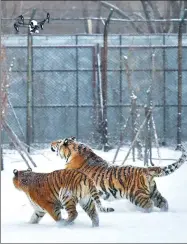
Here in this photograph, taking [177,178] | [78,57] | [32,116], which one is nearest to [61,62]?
[78,57]

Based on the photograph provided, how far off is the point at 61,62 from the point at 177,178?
4.92ft

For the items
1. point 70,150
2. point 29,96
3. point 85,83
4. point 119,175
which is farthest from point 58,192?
point 85,83

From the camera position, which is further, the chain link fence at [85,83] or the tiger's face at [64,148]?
the chain link fence at [85,83]

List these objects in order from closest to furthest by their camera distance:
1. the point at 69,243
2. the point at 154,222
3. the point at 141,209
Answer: the point at 69,243
the point at 154,222
the point at 141,209

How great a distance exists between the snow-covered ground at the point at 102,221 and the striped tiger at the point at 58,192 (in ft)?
0.09

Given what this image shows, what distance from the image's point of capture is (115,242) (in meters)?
2.03

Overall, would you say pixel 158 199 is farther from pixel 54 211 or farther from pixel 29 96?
pixel 29 96

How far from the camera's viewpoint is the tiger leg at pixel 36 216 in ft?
7.57

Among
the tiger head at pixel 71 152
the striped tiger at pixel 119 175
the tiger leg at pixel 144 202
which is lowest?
the tiger leg at pixel 144 202

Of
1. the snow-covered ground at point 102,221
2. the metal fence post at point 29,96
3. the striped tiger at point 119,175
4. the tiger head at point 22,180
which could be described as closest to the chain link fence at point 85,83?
the metal fence post at point 29,96

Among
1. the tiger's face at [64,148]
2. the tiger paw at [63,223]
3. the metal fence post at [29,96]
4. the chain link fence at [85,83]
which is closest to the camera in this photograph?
the tiger paw at [63,223]

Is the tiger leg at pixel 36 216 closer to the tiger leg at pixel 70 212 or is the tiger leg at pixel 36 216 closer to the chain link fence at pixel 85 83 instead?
the tiger leg at pixel 70 212

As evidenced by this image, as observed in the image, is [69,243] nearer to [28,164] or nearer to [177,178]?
[28,164]

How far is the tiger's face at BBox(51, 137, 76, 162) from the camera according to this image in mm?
2736
